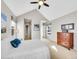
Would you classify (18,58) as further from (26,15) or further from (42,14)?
(42,14)

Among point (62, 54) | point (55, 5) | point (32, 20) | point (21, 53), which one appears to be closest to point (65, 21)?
point (55, 5)

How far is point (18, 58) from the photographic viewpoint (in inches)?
72.6

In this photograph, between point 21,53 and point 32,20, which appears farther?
point 32,20

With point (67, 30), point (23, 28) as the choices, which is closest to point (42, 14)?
point (23, 28)

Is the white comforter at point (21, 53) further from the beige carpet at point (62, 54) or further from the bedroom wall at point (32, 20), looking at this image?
the bedroom wall at point (32, 20)

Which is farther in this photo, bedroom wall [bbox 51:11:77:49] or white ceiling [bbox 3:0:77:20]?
bedroom wall [bbox 51:11:77:49]

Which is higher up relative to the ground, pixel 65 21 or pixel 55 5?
pixel 55 5

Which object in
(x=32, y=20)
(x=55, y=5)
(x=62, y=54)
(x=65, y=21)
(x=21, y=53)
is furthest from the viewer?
(x=32, y=20)

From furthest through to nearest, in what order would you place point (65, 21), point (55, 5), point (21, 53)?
1. point (65, 21)
2. point (55, 5)
3. point (21, 53)

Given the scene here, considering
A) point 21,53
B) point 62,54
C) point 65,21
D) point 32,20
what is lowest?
point 62,54

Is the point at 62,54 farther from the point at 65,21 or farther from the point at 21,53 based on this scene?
the point at 65,21

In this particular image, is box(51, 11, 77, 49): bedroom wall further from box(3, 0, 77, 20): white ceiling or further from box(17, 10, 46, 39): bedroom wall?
box(17, 10, 46, 39): bedroom wall

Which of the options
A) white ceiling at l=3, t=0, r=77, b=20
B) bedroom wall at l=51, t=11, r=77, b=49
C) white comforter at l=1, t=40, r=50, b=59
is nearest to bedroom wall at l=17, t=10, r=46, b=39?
white ceiling at l=3, t=0, r=77, b=20

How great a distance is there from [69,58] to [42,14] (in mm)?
4366
